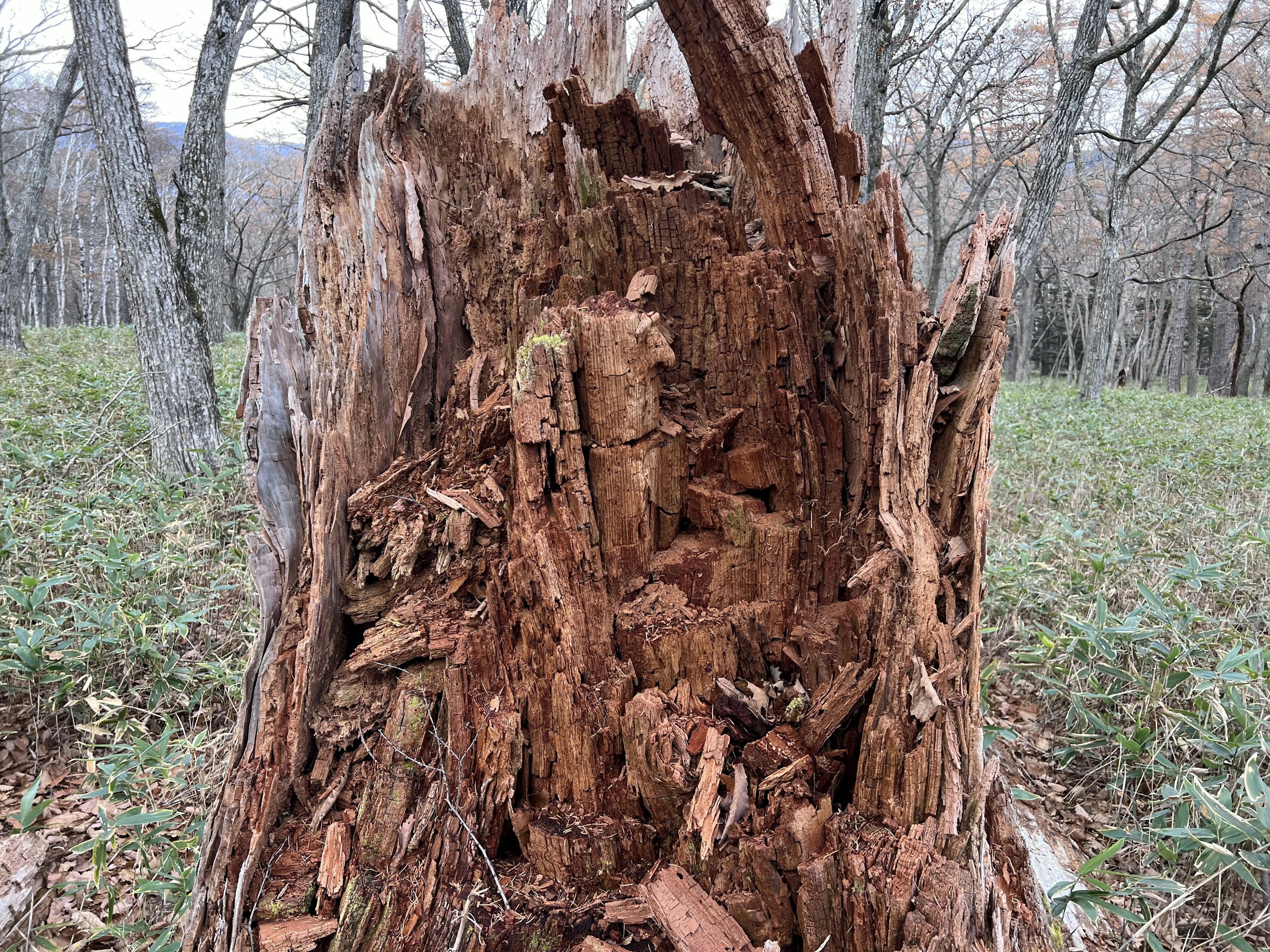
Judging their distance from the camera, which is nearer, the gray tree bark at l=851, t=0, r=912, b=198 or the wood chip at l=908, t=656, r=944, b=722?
the wood chip at l=908, t=656, r=944, b=722

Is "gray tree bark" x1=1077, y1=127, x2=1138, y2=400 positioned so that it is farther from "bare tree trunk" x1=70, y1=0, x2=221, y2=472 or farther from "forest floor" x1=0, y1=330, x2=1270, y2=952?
"bare tree trunk" x1=70, y1=0, x2=221, y2=472

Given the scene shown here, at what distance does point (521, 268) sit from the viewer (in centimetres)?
257

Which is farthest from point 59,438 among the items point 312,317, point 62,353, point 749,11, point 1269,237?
point 1269,237

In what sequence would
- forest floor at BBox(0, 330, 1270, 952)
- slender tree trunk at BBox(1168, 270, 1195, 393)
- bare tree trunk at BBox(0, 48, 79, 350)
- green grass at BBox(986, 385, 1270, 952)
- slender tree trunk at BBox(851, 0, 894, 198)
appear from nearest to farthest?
1. green grass at BBox(986, 385, 1270, 952)
2. forest floor at BBox(0, 330, 1270, 952)
3. slender tree trunk at BBox(851, 0, 894, 198)
4. bare tree trunk at BBox(0, 48, 79, 350)
5. slender tree trunk at BBox(1168, 270, 1195, 393)

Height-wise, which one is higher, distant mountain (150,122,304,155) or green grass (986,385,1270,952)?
distant mountain (150,122,304,155)

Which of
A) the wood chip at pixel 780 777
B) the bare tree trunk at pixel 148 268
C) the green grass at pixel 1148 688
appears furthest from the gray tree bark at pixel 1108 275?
the bare tree trunk at pixel 148 268

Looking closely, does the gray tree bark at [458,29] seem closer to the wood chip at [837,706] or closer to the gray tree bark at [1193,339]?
the wood chip at [837,706]

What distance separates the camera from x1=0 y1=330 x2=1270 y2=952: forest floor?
8.45ft

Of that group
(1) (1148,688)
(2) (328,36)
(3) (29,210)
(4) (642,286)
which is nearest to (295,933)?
(4) (642,286)

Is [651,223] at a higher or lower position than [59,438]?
higher

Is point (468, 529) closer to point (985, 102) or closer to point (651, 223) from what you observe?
point (651, 223)

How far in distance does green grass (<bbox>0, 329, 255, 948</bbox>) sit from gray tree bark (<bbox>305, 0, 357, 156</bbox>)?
3.94 meters

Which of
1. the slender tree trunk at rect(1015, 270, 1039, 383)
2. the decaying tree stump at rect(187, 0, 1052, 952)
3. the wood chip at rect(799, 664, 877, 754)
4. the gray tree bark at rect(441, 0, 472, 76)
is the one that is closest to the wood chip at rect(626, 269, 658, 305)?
the decaying tree stump at rect(187, 0, 1052, 952)

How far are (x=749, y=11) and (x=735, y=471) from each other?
4.41ft
